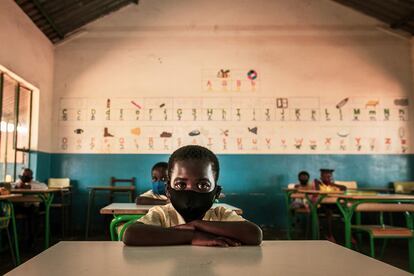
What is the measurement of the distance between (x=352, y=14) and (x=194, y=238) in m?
6.56

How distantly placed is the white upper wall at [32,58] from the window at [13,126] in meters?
0.15

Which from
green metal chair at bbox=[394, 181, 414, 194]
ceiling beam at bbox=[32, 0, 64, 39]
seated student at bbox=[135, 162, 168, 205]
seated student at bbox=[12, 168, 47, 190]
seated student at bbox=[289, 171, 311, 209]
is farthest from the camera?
green metal chair at bbox=[394, 181, 414, 194]

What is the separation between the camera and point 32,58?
544 centimetres

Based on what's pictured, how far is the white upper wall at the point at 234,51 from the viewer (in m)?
6.26

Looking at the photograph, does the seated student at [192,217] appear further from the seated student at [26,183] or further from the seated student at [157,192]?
the seated student at [26,183]

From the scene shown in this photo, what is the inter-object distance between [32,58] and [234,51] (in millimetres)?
3252

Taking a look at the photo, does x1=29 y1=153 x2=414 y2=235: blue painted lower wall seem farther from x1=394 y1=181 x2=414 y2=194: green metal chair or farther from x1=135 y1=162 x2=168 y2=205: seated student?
x1=135 y1=162 x2=168 y2=205: seated student

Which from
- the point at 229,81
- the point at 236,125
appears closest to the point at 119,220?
the point at 236,125

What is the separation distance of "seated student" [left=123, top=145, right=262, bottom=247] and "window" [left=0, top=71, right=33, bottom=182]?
410cm

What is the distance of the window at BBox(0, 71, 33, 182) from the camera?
4.67 meters

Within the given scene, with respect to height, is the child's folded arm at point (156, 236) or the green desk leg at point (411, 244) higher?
the child's folded arm at point (156, 236)

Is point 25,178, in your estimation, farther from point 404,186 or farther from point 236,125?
point 404,186

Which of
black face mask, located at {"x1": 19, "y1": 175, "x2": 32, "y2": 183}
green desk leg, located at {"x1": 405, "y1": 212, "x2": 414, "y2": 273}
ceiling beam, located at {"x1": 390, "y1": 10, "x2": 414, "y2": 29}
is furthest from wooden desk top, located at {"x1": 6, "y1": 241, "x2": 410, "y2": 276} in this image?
ceiling beam, located at {"x1": 390, "y1": 10, "x2": 414, "y2": 29}

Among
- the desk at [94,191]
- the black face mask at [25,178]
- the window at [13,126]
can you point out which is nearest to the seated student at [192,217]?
the black face mask at [25,178]
